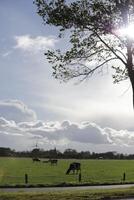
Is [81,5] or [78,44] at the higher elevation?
[81,5]

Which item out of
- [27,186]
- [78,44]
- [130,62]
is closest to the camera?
[130,62]

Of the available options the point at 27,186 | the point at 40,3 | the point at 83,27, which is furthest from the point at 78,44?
the point at 27,186

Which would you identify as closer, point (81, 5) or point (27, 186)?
point (81, 5)

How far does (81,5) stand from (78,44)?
2.65m

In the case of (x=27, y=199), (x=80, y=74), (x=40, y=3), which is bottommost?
(x=27, y=199)

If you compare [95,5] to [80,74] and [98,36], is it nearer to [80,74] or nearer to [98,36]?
[98,36]

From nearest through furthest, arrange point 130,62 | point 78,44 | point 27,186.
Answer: point 130,62 → point 78,44 → point 27,186

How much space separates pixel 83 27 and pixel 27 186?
670 inches

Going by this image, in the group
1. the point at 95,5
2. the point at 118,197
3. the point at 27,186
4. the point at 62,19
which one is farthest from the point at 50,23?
the point at 27,186

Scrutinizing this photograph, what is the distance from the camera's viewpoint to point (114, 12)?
33906mm

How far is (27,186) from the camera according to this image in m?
45.4

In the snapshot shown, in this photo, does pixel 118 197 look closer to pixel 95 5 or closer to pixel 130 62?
pixel 130 62

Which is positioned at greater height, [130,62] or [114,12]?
[114,12]

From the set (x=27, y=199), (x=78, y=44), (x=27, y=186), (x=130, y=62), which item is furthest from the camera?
(x=27, y=186)
